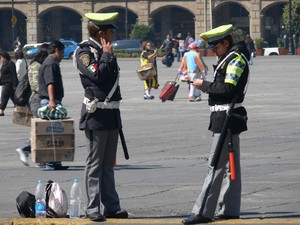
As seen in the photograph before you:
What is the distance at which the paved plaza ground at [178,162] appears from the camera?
11641 millimetres

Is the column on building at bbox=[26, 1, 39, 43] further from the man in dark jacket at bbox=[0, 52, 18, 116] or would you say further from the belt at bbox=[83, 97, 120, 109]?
the belt at bbox=[83, 97, 120, 109]

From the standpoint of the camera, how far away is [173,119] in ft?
78.0

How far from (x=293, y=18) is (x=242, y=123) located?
68.4 m

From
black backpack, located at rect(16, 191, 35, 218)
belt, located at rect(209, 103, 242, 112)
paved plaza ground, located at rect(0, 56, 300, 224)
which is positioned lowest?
paved plaza ground, located at rect(0, 56, 300, 224)

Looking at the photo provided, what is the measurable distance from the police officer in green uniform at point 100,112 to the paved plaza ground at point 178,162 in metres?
0.40

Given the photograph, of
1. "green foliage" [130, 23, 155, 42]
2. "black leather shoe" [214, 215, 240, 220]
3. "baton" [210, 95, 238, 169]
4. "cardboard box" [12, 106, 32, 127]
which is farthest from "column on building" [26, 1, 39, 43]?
"baton" [210, 95, 238, 169]

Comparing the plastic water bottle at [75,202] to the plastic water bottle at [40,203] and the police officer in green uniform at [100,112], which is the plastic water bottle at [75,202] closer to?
the police officer in green uniform at [100,112]

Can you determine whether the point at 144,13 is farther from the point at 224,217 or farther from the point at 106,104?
the point at 224,217

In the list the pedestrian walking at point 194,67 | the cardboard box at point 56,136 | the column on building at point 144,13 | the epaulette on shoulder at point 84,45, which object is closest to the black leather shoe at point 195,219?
the epaulette on shoulder at point 84,45

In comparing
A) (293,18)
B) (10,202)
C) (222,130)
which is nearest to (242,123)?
(222,130)

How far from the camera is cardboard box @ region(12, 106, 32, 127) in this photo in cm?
1725

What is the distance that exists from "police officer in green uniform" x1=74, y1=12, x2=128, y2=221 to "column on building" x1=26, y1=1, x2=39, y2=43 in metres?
77.3

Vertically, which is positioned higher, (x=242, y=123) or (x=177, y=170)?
(x=242, y=123)

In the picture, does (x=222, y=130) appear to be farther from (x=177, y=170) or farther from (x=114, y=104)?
(x=177, y=170)
